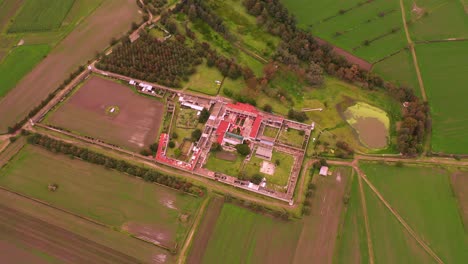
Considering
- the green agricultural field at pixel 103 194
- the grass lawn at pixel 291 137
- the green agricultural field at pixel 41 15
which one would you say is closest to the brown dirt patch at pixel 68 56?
→ the green agricultural field at pixel 41 15

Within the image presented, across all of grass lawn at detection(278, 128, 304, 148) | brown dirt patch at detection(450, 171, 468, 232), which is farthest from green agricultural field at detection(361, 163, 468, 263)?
grass lawn at detection(278, 128, 304, 148)

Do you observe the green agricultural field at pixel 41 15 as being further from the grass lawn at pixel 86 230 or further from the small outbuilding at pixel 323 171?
the small outbuilding at pixel 323 171

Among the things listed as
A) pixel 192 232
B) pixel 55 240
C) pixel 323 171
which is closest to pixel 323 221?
pixel 323 171

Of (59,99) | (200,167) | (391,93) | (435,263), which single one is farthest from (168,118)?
(435,263)

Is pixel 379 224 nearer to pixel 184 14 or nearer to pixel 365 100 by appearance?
pixel 365 100

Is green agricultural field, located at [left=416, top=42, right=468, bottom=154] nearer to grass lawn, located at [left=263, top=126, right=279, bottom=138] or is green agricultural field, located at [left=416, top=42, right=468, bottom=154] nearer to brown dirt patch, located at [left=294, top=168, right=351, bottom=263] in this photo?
brown dirt patch, located at [left=294, top=168, right=351, bottom=263]

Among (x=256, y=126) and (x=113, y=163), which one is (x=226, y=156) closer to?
(x=256, y=126)
